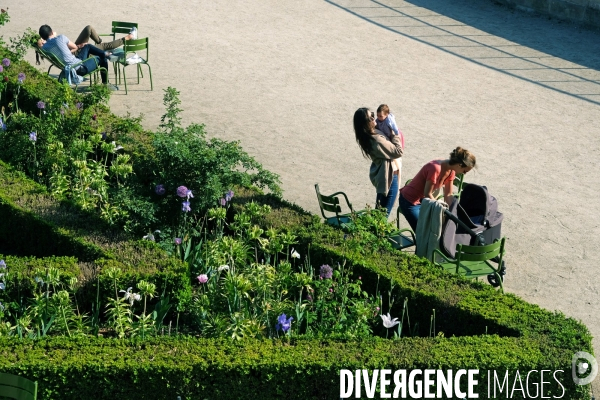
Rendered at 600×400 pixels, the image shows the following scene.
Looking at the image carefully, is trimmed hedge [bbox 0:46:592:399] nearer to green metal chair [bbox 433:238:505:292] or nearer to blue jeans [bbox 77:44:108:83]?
green metal chair [bbox 433:238:505:292]

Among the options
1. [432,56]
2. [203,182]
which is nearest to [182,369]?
[203,182]

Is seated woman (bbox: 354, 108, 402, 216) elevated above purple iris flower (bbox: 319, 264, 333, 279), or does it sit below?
above

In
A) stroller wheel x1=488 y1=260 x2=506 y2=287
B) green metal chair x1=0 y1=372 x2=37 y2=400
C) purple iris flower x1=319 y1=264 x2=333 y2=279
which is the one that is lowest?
stroller wheel x1=488 y1=260 x2=506 y2=287

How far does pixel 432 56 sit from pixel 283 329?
10072 millimetres

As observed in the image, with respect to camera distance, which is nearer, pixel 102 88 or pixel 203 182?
pixel 203 182

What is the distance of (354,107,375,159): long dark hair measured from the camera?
32.3ft

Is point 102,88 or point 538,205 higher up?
point 102,88

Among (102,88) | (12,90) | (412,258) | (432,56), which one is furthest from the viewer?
(432,56)

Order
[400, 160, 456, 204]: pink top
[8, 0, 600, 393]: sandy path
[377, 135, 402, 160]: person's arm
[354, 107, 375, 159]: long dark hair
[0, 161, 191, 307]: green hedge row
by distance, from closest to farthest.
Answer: [0, 161, 191, 307]: green hedge row < [400, 160, 456, 204]: pink top < [354, 107, 375, 159]: long dark hair < [377, 135, 402, 160]: person's arm < [8, 0, 600, 393]: sandy path

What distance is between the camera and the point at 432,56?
1630cm

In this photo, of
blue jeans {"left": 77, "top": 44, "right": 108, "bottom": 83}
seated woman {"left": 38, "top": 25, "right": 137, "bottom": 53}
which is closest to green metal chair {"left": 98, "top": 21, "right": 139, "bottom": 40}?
seated woman {"left": 38, "top": 25, "right": 137, "bottom": 53}

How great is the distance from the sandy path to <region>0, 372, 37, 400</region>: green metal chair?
16.3ft

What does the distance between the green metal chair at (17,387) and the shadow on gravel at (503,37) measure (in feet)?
35.1

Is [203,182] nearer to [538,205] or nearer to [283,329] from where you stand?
[283,329]
